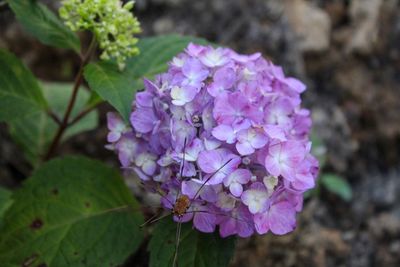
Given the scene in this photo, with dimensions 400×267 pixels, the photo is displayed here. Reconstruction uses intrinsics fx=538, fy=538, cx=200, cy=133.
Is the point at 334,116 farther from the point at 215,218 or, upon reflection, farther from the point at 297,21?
the point at 215,218

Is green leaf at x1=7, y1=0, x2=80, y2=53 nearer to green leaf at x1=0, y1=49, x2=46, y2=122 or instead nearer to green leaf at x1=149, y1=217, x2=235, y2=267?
green leaf at x1=0, y1=49, x2=46, y2=122

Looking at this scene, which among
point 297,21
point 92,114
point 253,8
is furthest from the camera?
point 297,21

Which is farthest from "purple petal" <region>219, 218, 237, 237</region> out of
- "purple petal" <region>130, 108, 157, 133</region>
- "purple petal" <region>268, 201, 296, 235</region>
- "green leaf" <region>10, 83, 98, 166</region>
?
"green leaf" <region>10, 83, 98, 166</region>

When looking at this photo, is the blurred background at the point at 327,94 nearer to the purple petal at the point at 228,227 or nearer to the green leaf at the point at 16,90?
the green leaf at the point at 16,90

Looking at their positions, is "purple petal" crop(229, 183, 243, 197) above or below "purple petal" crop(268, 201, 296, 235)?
above

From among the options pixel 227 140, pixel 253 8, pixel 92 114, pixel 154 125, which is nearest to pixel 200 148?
pixel 227 140

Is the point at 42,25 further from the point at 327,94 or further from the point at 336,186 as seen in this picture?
the point at 327,94
